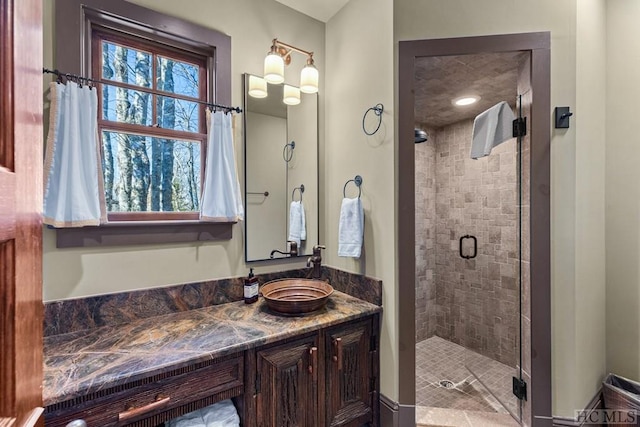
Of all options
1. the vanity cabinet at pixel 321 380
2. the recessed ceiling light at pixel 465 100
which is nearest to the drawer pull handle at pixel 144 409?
the vanity cabinet at pixel 321 380

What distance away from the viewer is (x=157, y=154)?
173cm

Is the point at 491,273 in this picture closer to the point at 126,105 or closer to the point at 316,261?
the point at 316,261

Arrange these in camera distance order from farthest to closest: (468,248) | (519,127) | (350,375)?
(468,248), (519,127), (350,375)

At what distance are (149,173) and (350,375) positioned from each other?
166 cm

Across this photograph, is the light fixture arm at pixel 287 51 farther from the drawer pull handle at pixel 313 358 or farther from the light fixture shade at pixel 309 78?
the drawer pull handle at pixel 313 358

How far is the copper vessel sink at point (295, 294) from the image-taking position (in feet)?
5.44

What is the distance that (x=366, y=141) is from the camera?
1983 millimetres

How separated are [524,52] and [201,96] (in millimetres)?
1988

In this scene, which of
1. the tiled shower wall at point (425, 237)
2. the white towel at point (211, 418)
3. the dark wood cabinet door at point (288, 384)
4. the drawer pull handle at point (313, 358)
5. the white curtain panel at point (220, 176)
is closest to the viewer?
the white towel at point (211, 418)

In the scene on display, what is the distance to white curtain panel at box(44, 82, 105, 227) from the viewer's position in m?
1.38

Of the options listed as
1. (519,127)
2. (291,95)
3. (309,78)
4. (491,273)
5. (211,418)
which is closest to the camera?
(211,418)

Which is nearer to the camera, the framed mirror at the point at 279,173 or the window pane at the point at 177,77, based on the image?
the window pane at the point at 177,77

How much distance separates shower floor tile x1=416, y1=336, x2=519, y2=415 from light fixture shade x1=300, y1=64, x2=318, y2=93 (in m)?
2.44

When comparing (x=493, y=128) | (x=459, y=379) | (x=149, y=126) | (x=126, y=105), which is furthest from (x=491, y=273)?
(x=126, y=105)
